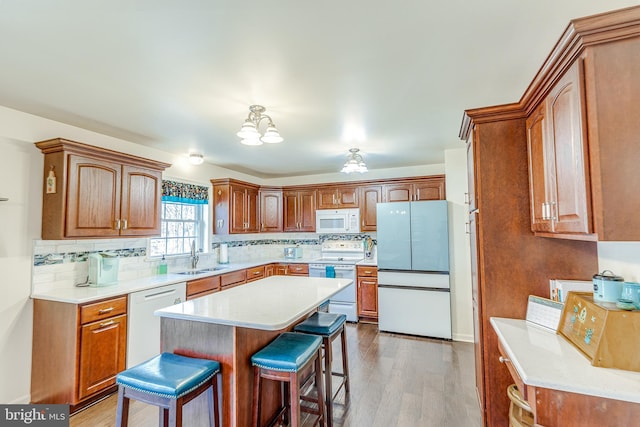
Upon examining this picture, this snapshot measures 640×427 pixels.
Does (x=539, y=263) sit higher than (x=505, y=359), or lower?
higher

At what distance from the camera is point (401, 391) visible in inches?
101

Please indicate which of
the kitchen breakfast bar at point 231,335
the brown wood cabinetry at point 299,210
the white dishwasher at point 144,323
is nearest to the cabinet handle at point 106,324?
the white dishwasher at point 144,323

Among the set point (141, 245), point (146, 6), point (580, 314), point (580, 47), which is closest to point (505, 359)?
point (580, 314)

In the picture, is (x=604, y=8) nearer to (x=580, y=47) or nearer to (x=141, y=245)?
(x=580, y=47)

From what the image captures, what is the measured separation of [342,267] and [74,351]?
3.21 metres

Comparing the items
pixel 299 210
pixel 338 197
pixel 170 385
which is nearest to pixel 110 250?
pixel 170 385

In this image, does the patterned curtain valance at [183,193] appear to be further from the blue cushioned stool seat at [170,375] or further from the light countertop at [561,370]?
the light countertop at [561,370]

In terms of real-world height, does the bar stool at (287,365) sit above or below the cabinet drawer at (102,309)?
below

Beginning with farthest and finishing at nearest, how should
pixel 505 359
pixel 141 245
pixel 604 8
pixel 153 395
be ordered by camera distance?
pixel 141 245 → pixel 505 359 → pixel 153 395 → pixel 604 8

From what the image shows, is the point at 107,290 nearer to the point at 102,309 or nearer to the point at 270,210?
the point at 102,309

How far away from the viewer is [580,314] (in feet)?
4.65

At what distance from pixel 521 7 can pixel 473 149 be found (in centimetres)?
85

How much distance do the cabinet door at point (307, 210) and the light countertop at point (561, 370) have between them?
12.7 feet

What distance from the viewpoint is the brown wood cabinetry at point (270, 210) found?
17.4 ft
